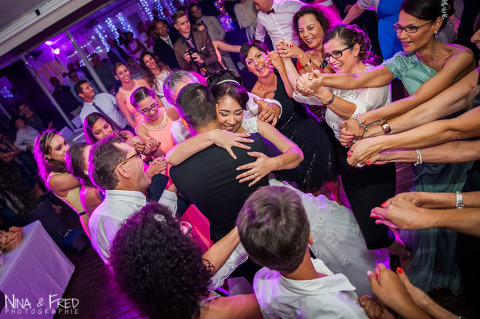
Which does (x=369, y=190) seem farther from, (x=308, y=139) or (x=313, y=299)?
(x=313, y=299)

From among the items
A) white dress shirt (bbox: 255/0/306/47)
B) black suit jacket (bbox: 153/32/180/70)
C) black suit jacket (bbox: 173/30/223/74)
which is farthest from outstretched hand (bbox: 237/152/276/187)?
black suit jacket (bbox: 153/32/180/70)

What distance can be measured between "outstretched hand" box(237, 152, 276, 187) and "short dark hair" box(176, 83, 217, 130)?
355 mm

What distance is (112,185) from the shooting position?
1.93m

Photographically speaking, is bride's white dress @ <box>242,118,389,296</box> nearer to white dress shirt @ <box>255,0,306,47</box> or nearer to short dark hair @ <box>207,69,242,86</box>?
short dark hair @ <box>207,69,242,86</box>

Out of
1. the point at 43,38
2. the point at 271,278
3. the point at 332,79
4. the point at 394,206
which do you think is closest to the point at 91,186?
the point at 271,278

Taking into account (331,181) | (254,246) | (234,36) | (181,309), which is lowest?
(331,181)

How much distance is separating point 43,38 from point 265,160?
6574 mm

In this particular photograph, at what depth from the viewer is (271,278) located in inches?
Answer: 50.0

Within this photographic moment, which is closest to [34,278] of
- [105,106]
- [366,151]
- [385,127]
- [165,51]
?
[105,106]

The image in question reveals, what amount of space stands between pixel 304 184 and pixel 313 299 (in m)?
1.62

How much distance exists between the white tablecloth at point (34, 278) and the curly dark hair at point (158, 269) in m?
2.50

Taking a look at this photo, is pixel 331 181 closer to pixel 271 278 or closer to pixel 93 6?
pixel 271 278

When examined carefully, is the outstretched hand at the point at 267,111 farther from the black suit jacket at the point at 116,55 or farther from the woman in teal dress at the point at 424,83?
the black suit jacket at the point at 116,55

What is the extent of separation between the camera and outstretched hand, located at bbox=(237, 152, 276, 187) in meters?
1.62
